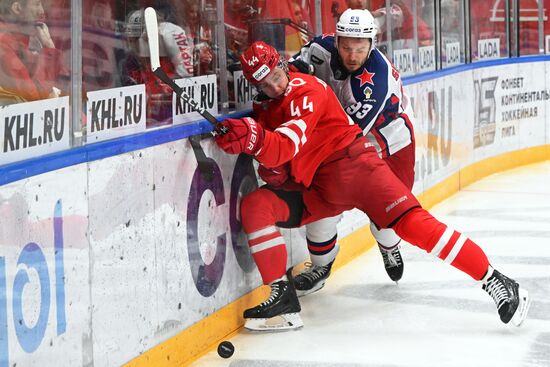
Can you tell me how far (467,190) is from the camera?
7.56 m

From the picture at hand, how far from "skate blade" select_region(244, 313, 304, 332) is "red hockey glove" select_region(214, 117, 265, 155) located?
0.69 m

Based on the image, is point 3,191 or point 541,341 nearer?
point 3,191

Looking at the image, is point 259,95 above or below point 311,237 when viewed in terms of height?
above

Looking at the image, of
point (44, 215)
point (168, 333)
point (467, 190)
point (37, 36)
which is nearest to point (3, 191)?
point (44, 215)

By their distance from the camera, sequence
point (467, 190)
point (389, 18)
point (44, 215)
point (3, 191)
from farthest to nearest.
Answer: point (467, 190)
point (389, 18)
point (44, 215)
point (3, 191)

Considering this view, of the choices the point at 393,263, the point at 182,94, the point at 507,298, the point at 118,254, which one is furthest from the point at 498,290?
the point at 118,254

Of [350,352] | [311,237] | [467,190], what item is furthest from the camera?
[467,190]

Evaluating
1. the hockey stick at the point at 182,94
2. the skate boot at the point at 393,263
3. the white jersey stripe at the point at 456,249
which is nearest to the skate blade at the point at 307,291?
the skate boot at the point at 393,263

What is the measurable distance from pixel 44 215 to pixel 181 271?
0.90 meters

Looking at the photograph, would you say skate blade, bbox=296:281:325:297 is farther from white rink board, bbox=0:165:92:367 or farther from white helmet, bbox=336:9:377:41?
white rink board, bbox=0:165:92:367

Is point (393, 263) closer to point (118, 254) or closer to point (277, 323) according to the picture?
point (277, 323)

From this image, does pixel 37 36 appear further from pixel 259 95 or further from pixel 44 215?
pixel 259 95

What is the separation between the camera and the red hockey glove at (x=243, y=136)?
3.76 meters

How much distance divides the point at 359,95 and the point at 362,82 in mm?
56
